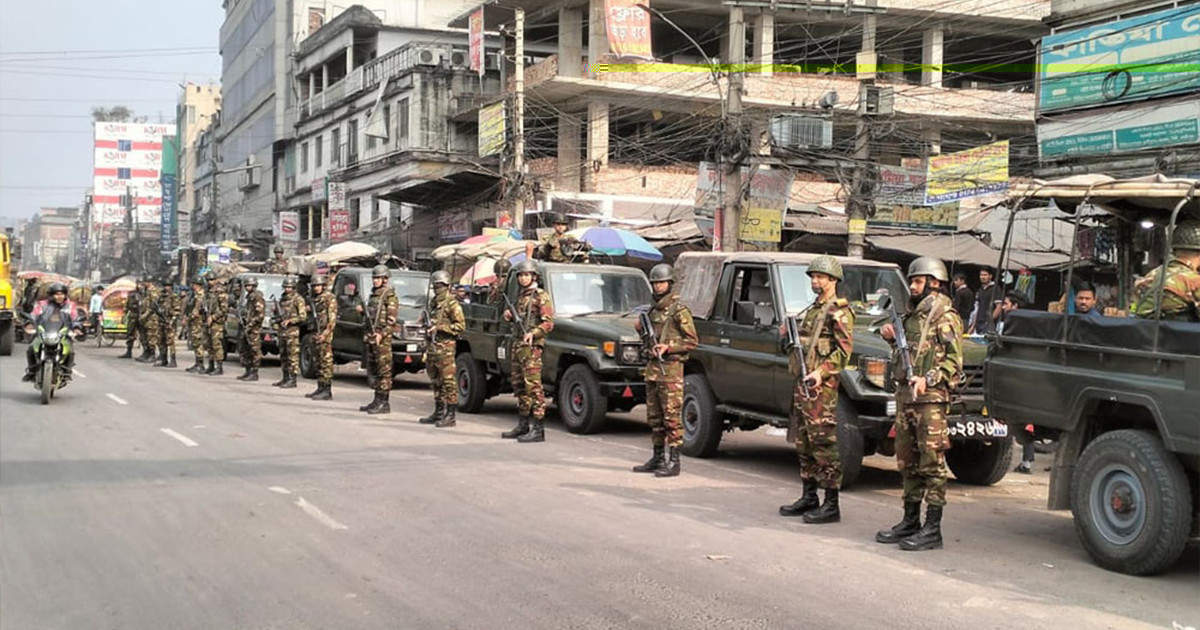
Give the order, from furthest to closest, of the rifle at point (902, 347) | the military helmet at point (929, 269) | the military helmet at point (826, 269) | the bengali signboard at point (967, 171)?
the bengali signboard at point (967, 171) → the military helmet at point (826, 269) → the military helmet at point (929, 269) → the rifle at point (902, 347)

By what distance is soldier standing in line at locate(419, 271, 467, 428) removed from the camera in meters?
12.8

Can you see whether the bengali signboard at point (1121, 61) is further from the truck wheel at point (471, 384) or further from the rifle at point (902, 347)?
the rifle at point (902, 347)

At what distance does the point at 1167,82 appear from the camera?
63.3ft

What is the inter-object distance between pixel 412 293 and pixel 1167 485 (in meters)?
14.8

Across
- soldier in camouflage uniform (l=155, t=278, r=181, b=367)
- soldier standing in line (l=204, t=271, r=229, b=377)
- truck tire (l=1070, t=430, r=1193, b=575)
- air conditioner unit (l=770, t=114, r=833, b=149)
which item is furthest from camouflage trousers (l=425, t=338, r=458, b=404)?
air conditioner unit (l=770, t=114, r=833, b=149)

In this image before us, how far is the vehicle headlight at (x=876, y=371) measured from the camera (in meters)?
8.51

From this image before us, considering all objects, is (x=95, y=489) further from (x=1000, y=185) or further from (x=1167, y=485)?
(x=1000, y=185)

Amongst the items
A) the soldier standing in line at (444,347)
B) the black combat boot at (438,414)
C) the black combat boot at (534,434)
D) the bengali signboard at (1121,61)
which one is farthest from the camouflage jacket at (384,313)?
the bengali signboard at (1121,61)

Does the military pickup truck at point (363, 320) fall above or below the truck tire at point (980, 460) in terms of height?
above

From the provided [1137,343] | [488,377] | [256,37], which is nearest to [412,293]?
[488,377]

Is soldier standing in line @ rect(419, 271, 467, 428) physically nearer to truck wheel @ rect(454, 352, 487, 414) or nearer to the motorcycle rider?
truck wheel @ rect(454, 352, 487, 414)

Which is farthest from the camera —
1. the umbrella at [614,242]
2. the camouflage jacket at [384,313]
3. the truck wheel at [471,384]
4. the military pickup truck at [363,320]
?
the umbrella at [614,242]

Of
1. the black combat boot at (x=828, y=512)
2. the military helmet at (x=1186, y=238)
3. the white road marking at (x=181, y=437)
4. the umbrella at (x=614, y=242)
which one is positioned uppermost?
the umbrella at (x=614, y=242)

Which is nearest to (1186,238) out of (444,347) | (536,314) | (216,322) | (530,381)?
(536,314)
